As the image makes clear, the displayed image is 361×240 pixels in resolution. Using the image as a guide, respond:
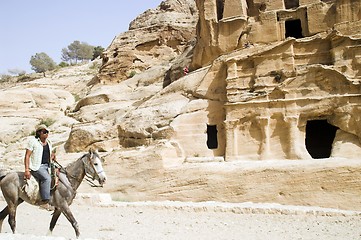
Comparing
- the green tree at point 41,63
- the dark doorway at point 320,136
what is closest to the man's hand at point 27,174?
the dark doorway at point 320,136

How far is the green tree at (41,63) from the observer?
229ft

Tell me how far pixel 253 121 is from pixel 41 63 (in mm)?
62385

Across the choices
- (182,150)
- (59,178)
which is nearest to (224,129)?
(182,150)

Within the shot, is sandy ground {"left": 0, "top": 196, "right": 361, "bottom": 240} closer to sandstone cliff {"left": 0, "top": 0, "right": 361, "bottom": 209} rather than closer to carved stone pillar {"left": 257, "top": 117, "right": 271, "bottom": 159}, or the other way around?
sandstone cliff {"left": 0, "top": 0, "right": 361, "bottom": 209}

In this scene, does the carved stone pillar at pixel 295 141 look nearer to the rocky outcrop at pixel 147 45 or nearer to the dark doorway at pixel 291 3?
the dark doorway at pixel 291 3

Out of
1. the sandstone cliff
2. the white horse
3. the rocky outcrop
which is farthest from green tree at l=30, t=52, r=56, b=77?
the white horse

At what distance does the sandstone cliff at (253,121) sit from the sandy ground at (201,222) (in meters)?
1.36

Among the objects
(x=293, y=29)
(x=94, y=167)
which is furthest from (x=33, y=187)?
(x=293, y=29)

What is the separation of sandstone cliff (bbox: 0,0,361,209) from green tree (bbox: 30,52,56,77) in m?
51.7

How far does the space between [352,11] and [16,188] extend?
15.6 m

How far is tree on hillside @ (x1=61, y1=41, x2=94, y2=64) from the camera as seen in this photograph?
84250mm

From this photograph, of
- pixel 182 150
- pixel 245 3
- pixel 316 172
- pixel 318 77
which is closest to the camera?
pixel 316 172

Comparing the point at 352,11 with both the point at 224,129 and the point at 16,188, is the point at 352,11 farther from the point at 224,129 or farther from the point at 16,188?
the point at 16,188

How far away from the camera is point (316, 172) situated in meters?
12.3
